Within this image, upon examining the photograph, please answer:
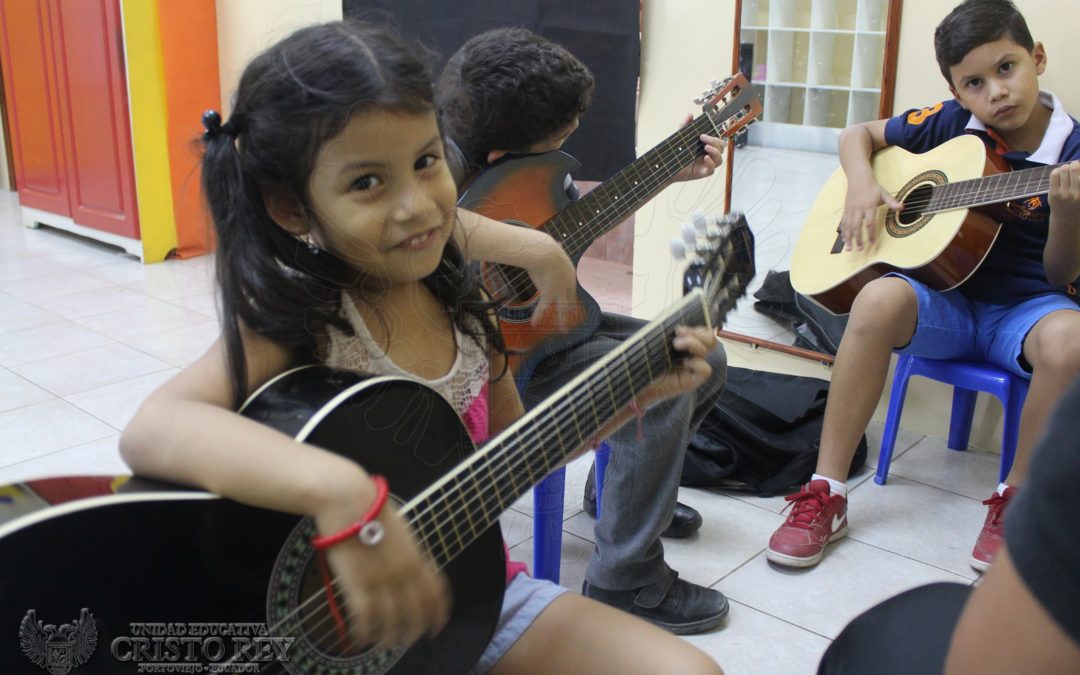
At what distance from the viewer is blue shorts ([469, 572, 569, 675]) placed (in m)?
0.87

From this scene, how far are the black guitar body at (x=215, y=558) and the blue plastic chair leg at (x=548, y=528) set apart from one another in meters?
0.28

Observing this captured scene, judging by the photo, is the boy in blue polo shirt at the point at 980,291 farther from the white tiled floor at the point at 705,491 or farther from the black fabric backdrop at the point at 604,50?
the black fabric backdrop at the point at 604,50

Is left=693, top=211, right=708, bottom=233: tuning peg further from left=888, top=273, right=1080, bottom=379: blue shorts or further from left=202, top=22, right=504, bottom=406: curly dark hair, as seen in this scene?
left=888, top=273, right=1080, bottom=379: blue shorts

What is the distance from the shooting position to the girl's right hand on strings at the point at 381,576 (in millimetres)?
638

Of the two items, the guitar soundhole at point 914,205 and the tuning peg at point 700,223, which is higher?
the tuning peg at point 700,223

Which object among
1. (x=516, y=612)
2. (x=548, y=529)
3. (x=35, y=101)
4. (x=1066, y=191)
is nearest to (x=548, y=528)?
(x=548, y=529)

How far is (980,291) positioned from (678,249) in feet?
5.16

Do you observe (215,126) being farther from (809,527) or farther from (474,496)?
(809,527)

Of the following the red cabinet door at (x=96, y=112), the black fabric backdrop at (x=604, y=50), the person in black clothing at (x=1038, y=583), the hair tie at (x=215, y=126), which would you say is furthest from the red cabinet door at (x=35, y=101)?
the person in black clothing at (x=1038, y=583)

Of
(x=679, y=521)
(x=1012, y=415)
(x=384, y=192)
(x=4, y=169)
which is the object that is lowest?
(x=4, y=169)

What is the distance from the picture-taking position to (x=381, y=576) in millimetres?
637

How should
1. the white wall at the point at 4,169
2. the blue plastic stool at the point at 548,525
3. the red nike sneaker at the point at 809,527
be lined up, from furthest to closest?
the white wall at the point at 4,169 → the red nike sneaker at the point at 809,527 → the blue plastic stool at the point at 548,525

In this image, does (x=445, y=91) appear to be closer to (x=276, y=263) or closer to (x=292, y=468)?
(x=276, y=263)

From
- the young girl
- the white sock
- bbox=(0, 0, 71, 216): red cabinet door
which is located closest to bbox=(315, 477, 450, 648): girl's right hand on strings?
the young girl
